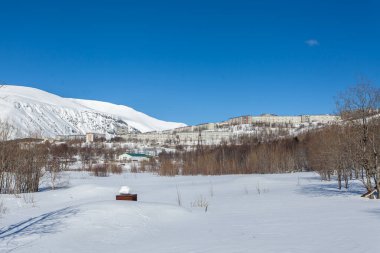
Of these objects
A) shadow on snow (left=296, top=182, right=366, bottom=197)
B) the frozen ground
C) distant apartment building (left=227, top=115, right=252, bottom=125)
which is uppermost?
distant apartment building (left=227, top=115, right=252, bottom=125)

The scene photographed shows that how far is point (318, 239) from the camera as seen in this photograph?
9.16 metres

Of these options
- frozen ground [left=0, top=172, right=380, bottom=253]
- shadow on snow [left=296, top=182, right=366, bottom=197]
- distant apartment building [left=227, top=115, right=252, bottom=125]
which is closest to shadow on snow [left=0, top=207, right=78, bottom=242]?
frozen ground [left=0, top=172, right=380, bottom=253]

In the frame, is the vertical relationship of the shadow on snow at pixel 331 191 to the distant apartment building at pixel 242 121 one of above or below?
below

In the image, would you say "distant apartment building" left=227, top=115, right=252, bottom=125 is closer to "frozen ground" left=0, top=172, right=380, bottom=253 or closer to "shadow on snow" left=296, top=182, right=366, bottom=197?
"shadow on snow" left=296, top=182, right=366, bottom=197

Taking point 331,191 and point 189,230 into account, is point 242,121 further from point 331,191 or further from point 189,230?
point 189,230

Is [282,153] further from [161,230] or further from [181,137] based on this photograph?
[181,137]

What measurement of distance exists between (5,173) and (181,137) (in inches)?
6030

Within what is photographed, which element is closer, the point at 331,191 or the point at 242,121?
the point at 331,191

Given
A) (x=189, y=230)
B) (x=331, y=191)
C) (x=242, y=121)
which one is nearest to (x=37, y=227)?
(x=189, y=230)

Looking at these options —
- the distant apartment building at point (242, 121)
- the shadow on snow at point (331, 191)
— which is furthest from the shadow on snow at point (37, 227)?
the distant apartment building at point (242, 121)

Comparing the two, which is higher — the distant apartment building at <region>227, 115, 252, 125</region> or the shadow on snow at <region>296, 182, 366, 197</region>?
the distant apartment building at <region>227, 115, 252, 125</region>

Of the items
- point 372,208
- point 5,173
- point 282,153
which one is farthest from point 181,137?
point 372,208

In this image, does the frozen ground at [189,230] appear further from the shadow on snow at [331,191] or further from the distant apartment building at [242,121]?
the distant apartment building at [242,121]

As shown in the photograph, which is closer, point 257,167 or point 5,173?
point 5,173
